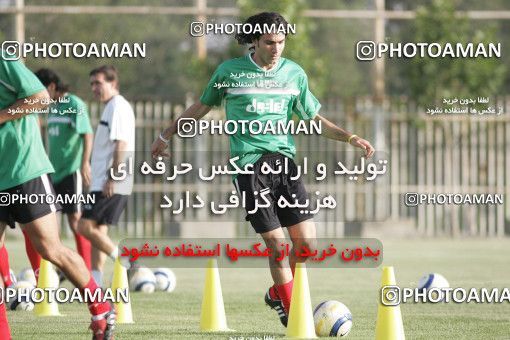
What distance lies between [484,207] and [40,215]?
2100 cm

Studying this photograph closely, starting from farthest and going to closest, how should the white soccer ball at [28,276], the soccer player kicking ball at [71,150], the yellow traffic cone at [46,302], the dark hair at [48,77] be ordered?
the soccer player kicking ball at [71,150] → the dark hair at [48,77] → the white soccer ball at [28,276] → the yellow traffic cone at [46,302]

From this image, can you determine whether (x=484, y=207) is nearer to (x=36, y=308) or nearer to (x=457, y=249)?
(x=457, y=249)

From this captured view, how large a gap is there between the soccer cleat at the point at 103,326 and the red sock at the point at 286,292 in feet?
5.17

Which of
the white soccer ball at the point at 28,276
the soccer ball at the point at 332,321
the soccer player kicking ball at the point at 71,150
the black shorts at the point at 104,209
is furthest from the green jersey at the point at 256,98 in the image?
the soccer player kicking ball at the point at 71,150

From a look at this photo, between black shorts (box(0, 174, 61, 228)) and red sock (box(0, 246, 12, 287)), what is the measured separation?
2.44 meters

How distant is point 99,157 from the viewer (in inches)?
505

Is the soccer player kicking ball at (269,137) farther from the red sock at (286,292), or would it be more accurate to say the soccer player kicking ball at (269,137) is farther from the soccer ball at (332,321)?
the soccer ball at (332,321)

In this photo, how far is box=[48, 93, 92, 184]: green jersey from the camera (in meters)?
13.7

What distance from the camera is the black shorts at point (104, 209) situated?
1263 centimetres

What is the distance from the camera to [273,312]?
440 inches

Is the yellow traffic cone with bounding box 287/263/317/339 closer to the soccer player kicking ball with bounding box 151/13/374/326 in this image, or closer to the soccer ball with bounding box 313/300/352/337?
the soccer ball with bounding box 313/300/352/337

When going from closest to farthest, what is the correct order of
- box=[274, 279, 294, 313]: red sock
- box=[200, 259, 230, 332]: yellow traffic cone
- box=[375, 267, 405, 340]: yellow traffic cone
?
box=[375, 267, 405, 340]: yellow traffic cone
box=[274, 279, 294, 313]: red sock
box=[200, 259, 230, 332]: yellow traffic cone

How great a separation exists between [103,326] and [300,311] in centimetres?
150

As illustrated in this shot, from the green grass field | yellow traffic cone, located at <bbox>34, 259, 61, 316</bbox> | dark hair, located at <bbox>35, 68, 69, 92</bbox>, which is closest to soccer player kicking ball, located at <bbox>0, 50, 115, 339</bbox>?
the green grass field
